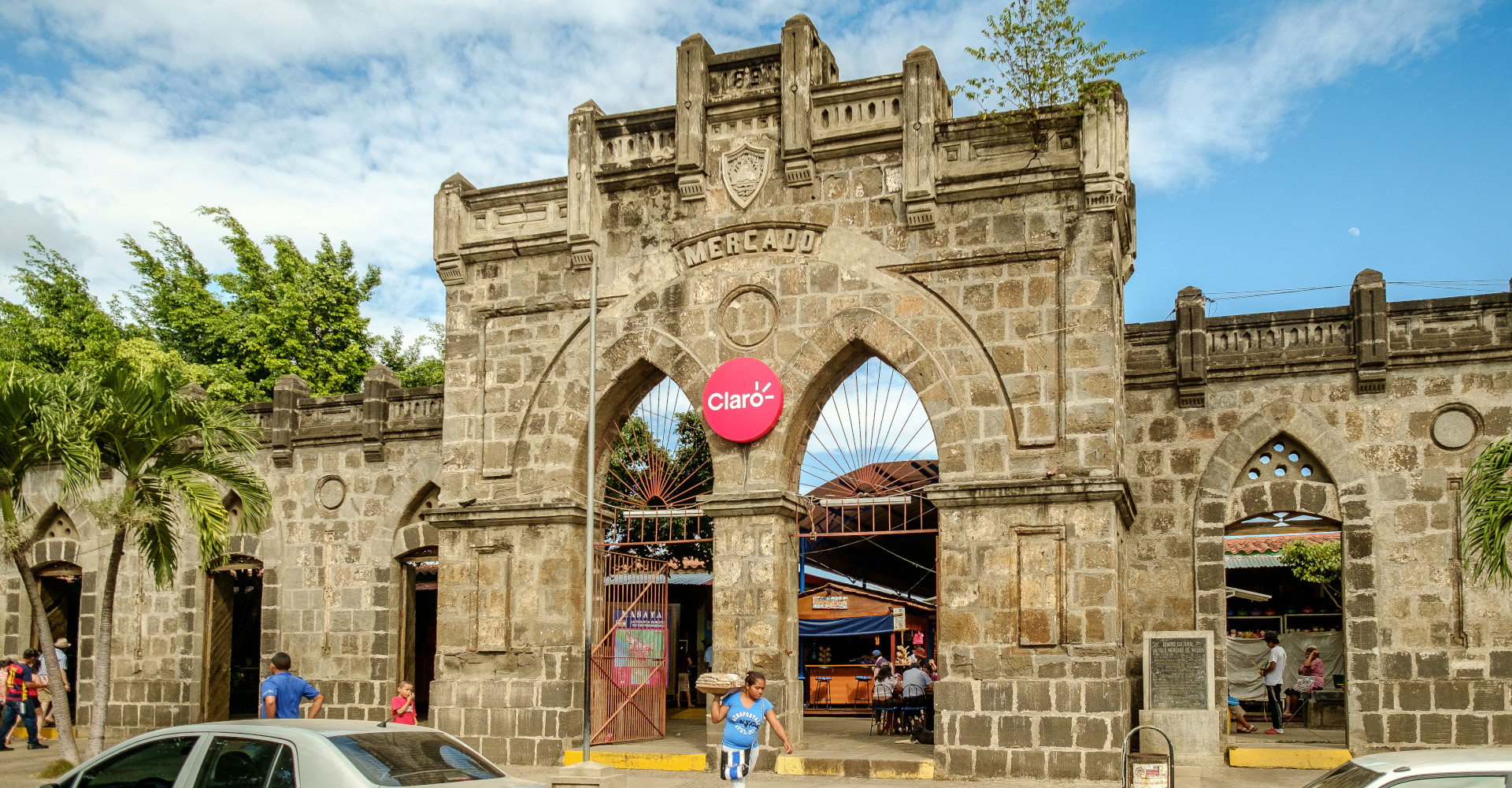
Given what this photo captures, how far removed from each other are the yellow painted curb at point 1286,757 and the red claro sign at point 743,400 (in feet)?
20.7

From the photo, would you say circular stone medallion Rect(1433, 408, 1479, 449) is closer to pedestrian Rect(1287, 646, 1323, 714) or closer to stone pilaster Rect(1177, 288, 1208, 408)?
stone pilaster Rect(1177, 288, 1208, 408)

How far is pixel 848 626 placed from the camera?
22.3m

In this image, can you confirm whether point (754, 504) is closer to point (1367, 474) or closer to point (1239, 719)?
point (1367, 474)

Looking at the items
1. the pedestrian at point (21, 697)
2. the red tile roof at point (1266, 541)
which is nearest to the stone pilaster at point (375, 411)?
the pedestrian at point (21, 697)

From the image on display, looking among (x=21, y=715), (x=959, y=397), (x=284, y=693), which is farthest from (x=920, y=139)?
(x=21, y=715)

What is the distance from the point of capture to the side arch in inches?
564

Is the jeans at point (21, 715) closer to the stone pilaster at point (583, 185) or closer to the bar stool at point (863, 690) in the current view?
the stone pilaster at point (583, 185)

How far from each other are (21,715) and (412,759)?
13184mm

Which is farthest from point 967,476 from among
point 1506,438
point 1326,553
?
point 1326,553

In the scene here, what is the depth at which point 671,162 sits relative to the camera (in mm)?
15938

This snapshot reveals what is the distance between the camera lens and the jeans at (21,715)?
1802 cm

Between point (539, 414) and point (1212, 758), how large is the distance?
8391 millimetres

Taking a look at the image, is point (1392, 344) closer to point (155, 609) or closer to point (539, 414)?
point (539, 414)

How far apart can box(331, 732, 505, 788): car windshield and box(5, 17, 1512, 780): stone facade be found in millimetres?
6577
